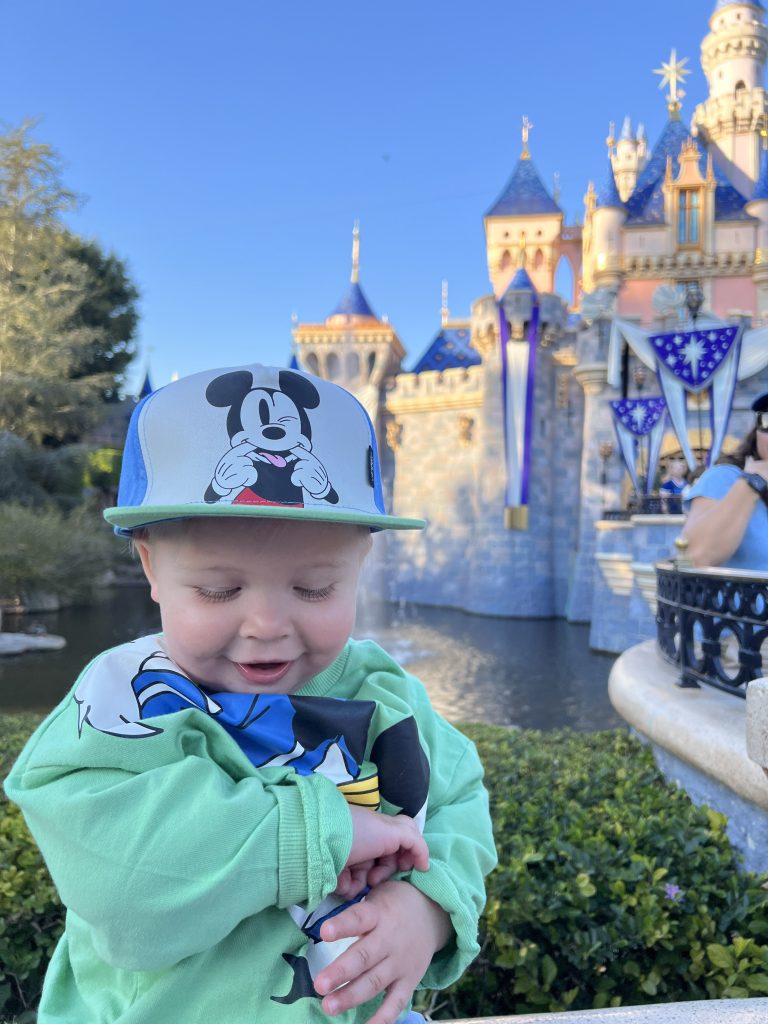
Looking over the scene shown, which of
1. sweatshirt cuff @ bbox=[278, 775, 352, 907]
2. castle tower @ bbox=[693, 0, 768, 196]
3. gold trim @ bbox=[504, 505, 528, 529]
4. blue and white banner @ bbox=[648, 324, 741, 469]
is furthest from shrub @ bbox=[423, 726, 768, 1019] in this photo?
castle tower @ bbox=[693, 0, 768, 196]

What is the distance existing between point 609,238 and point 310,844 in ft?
66.6

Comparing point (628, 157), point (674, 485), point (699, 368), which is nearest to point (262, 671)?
point (699, 368)

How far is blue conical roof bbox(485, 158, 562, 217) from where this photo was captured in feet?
73.9

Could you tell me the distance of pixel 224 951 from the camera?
0.92 meters

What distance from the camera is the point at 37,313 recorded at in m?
17.6

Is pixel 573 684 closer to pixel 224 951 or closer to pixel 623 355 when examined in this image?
pixel 623 355

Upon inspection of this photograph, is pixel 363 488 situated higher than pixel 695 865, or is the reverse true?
pixel 363 488

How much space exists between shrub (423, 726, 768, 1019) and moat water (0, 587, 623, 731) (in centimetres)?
548

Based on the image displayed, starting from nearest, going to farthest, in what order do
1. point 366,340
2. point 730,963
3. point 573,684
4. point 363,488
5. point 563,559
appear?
point 363,488 < point 730,963 < point 573,684 < point 563,559 < point 366,340

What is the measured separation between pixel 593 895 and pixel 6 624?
1463cm

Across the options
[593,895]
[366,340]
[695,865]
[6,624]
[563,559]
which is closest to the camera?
[593,895]

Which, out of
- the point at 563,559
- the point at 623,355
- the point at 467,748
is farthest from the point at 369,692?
the point at 563,559

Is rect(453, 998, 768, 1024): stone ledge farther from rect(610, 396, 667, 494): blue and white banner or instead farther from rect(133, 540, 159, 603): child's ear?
rect(610, 396, 667, 494): blue and white banner

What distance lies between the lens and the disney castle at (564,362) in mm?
15242
